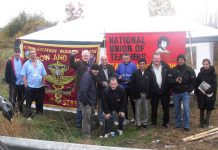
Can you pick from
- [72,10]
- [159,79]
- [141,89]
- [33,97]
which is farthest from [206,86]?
[72,10]

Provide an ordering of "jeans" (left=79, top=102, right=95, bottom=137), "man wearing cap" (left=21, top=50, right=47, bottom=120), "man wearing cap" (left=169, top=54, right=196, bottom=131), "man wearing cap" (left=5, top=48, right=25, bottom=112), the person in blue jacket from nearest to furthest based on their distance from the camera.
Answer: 1. "jeans" (left=79, top=102, right=95, bottom=137)
2. "man wearing cap" (left=169, top=54, right=196, bottom=131)
3. the person in blue jacket
4. "man wearing cap" (left=21, top=50, right=47, bottom=120)
5. "man wearing cap" (left=5, top=48, right=25, bottom=112)

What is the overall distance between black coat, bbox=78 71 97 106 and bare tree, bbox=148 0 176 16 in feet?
88.5

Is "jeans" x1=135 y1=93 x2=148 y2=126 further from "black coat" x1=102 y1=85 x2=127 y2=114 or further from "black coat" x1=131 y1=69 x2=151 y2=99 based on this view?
"black coat" x1=102 y1=85 x2=127 y2=114

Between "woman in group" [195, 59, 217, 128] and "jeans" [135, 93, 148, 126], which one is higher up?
"woman in group" [195, 59, 217, 128]

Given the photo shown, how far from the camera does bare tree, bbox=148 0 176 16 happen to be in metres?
34.0

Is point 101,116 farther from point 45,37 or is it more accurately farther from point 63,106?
point 45,37

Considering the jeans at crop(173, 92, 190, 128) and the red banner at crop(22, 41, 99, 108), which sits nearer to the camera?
the jeans at crop(173, 92, 190, 128)

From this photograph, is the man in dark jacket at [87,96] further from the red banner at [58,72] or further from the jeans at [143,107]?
the red banner at [58,72]

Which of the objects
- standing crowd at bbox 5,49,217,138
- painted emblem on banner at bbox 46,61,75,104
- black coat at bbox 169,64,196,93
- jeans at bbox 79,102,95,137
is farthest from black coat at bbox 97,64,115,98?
painted emblem on banner at bbox 46,61,75,104

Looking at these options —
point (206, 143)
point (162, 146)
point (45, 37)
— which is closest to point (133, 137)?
point (162, 146)

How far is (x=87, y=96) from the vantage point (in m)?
7.93

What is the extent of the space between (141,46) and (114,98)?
228 cm

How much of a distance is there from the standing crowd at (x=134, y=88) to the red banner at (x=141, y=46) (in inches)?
34.1

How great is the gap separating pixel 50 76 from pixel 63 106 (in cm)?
92
